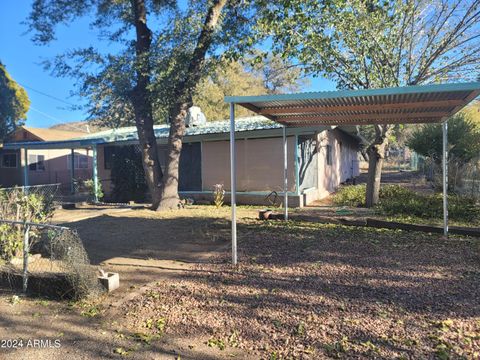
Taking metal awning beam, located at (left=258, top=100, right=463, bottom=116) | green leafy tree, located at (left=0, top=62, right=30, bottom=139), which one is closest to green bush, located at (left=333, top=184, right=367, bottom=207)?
metal awning beam, located at (left=258, top=100, right=463, bottom=116)

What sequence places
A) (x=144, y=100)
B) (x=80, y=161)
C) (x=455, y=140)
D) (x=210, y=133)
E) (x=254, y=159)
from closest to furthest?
(x=144, y=100), (x=254, y=159), (x=210, y=133), (x=455, y=140), (x=80, y=161)

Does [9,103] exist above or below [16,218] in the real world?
above

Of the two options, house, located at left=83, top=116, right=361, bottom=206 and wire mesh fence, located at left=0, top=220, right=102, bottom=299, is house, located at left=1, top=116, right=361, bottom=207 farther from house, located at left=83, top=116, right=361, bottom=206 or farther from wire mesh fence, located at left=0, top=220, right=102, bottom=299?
wire mesh fence, located at left=0, top=220, right=102, bottom=299

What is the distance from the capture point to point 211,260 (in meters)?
5.93

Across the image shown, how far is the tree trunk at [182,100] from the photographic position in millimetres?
10664

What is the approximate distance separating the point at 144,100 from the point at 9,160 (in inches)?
736

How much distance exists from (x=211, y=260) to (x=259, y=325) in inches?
96.1

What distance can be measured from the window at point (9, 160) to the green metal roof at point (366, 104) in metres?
22.5

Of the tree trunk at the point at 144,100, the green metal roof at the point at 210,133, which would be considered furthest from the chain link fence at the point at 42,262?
the green metal roof at the point at 210,133

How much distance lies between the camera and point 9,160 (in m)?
24.9

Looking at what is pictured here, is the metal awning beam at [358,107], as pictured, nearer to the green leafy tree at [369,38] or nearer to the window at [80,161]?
the green leafy tree at [369,38]

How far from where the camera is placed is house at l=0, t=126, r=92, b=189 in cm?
2398

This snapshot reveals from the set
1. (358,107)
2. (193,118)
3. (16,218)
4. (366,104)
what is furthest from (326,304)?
(193,118)

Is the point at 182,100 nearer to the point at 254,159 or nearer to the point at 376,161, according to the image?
the point at 254,159
